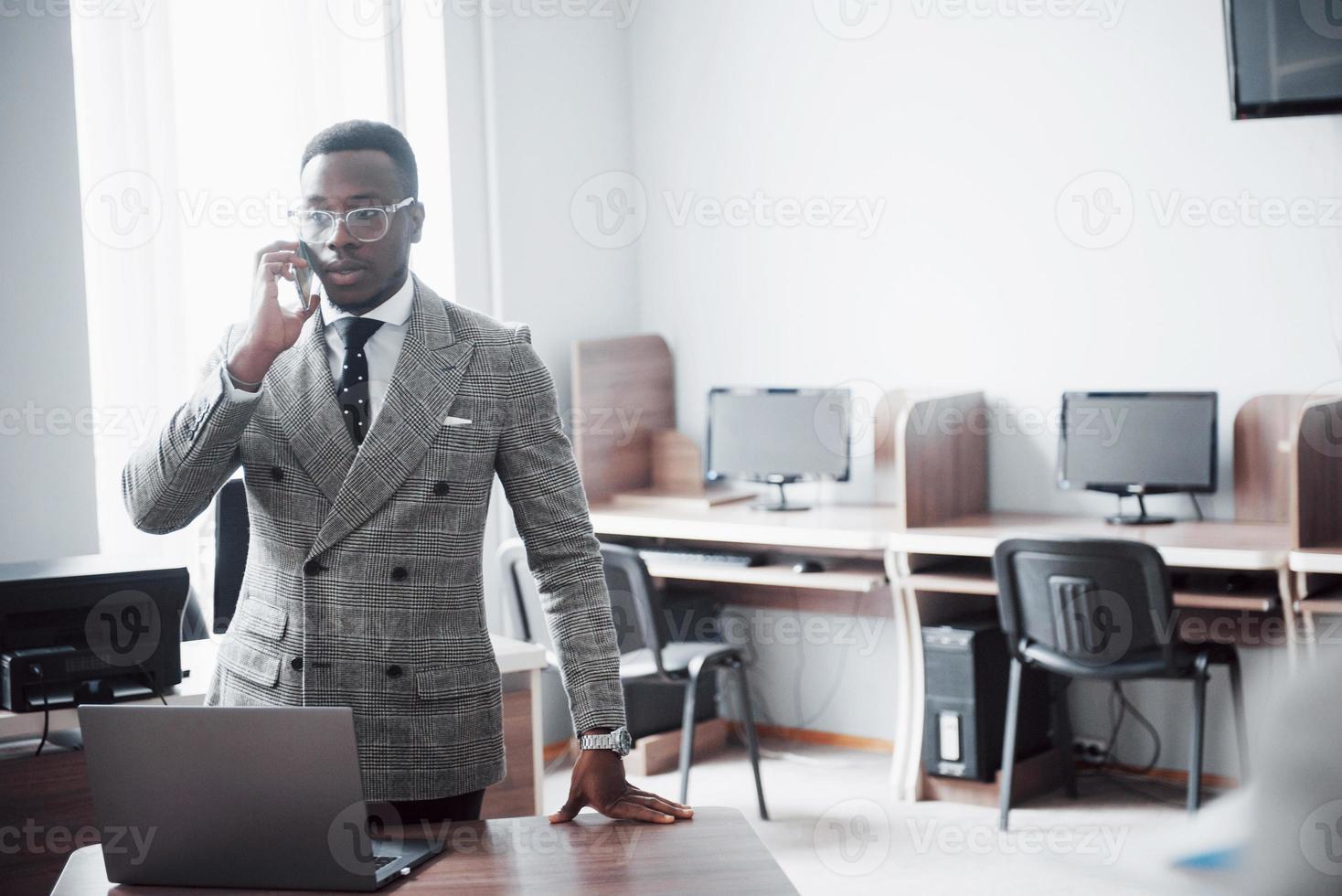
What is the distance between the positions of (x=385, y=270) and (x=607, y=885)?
2.52 feet

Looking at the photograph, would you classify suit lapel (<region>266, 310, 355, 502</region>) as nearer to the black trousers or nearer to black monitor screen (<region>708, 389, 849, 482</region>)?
the black trousers

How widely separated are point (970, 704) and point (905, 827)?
0.41 metres

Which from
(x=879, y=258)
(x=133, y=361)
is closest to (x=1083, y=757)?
(x=879, y=258)

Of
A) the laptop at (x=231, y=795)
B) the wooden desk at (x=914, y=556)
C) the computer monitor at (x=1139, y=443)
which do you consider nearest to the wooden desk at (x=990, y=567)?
the wooden desk at (x=914, y=556)

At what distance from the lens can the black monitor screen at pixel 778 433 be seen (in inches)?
183

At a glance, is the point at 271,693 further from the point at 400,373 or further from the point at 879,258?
the point at 879,258

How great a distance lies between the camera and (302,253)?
1.71m

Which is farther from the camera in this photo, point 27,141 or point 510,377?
point 27,141

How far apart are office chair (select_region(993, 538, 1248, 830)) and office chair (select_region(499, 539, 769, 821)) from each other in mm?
834

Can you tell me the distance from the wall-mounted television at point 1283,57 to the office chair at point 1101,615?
125cm

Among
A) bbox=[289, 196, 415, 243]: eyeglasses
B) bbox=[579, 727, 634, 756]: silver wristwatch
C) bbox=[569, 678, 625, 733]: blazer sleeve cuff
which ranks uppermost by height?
bbox=[289, 196, 415, 243]: eyeglasses

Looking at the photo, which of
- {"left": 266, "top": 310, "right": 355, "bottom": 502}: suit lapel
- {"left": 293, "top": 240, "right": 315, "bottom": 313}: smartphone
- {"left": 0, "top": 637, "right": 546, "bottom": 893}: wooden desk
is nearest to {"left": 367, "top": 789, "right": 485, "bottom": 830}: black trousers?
{"left": 266, "top": 310, "right": 355, "bottom": 502}: suit lapel

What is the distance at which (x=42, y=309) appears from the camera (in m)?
3.50

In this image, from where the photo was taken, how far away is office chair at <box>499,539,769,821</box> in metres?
3.89
